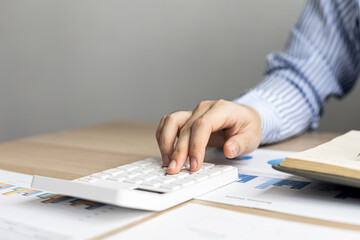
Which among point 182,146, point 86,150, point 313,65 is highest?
point 313,65

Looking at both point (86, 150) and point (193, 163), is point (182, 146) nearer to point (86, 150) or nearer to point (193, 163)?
point (193, 163)

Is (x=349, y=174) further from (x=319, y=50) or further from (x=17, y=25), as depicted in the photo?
(x=17, y=25)

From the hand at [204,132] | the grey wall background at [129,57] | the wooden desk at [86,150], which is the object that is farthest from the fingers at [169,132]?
the grey wall background at [129,57]

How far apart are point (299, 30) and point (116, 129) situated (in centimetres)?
52

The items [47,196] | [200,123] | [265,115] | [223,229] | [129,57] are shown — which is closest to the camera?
[223,229]

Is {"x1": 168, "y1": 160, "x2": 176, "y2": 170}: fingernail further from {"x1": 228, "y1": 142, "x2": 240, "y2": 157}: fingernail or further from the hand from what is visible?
{"x1": 228, "y1": 142, "x2": 240, "y2": 157}: fingernail

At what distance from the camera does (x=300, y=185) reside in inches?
21.4

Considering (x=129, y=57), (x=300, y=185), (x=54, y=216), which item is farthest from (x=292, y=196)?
(x=129, y=57)

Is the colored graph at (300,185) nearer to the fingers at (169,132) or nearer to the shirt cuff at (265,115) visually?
the fingers at (169,132)

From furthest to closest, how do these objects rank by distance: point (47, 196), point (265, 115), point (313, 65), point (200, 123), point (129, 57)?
point (129, 57), point (313, 65), point (265, 115), point (200, 123), point (47, 196)

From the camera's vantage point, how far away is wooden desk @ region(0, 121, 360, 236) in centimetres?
68

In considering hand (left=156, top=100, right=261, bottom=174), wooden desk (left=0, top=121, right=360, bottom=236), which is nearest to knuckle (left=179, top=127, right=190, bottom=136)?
hand (left=156, top=100, right=261, bottom=174)

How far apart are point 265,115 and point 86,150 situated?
343mm

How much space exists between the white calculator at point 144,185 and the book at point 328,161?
0.09 m
